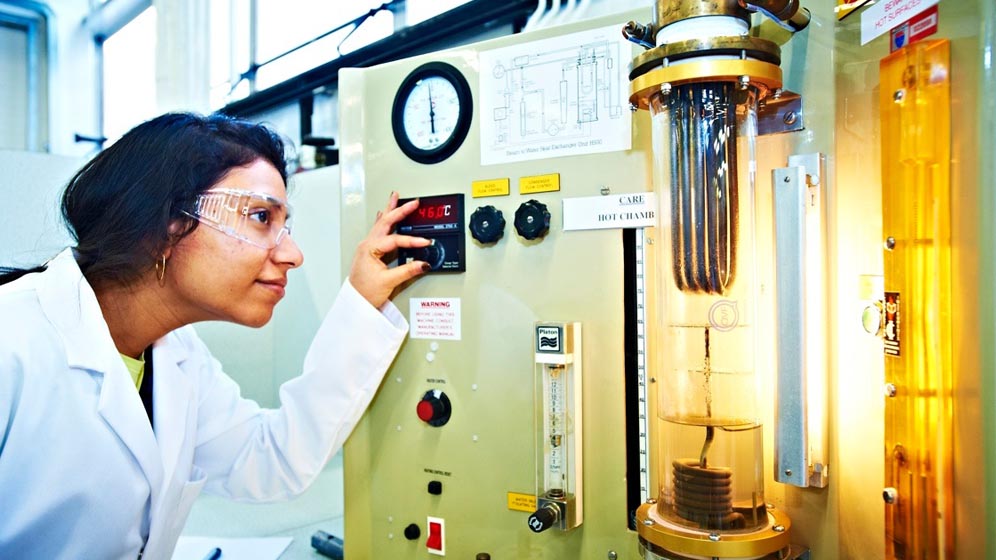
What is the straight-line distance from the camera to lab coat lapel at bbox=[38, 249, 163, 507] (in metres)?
1.13

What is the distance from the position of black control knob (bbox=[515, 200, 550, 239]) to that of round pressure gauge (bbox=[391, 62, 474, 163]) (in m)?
0.20

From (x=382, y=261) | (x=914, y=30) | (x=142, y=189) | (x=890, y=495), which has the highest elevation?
(x=914, y=30)

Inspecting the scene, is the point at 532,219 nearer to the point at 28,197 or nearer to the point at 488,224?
the point at 488,224

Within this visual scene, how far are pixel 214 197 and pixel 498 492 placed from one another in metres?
0.73

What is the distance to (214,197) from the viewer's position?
3.95 feet

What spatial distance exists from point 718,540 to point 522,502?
0.42 m

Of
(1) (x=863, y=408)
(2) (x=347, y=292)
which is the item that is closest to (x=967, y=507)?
(1) (x=863, y=408)

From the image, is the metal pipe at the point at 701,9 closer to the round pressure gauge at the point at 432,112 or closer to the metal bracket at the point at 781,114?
the metal bracket at the point at 781,114

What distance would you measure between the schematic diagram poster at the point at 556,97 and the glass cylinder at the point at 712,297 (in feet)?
0.56

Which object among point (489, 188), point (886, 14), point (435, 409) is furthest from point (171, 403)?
point (886, 14)

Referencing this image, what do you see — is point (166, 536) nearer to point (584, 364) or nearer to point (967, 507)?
point (584, 364)

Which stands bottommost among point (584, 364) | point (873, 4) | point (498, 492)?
point (498, 492)

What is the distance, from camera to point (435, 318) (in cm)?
131

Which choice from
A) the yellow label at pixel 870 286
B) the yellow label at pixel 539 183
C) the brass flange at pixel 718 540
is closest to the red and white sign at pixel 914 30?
the yellow label at pixel 870 286
